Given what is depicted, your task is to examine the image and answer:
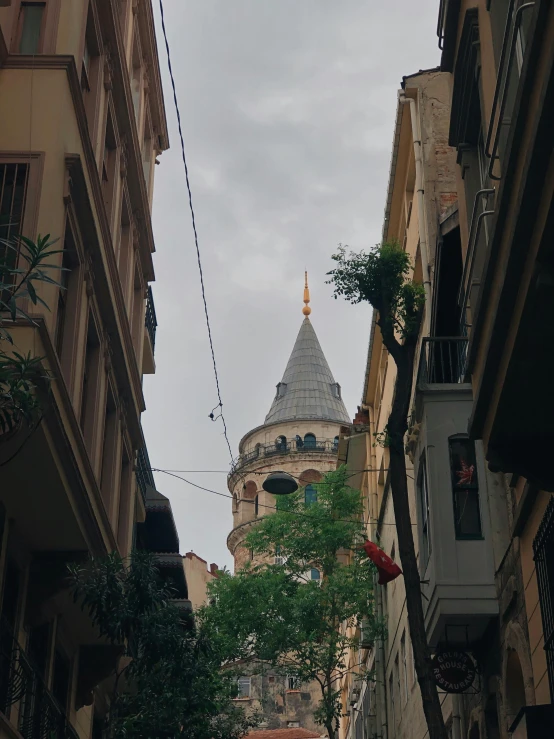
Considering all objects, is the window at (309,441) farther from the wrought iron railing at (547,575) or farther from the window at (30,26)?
the wrought iron railing at (547,575)

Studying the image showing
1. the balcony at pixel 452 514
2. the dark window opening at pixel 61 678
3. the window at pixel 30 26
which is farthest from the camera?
the dark window opening at pixel 61 678

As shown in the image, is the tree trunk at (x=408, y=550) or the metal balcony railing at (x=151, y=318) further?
the metal balcony railing at (x=151, y=318)

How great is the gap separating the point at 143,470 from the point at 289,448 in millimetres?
63614

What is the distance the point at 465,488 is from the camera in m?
16.7

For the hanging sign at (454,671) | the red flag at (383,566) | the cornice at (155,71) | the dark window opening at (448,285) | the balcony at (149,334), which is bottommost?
the hanging sign at (454,671)

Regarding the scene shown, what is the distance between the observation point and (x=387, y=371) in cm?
3162

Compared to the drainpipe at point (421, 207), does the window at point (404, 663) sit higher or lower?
lower

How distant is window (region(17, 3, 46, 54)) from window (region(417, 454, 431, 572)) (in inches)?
311

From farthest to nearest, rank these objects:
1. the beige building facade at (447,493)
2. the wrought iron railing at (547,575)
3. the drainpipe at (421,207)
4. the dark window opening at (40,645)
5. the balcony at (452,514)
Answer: the drainpipe at (421,207), the balcony at (452,514), the dark window opening at (40,645), the beige building facade at (447,493), the wrought iron railing at (547,575)

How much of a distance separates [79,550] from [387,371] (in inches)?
706

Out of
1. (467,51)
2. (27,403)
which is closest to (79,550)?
(27,403)

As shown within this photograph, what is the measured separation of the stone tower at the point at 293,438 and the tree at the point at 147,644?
6189 centimetres

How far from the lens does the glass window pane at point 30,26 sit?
1508cm

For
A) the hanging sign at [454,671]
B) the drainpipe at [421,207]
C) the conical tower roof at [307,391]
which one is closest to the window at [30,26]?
the drainpipe at [421,207]
